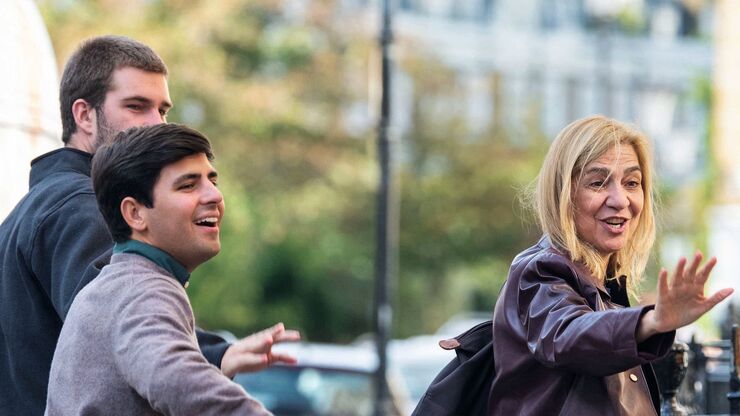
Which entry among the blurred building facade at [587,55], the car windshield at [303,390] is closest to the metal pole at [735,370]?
the car windshield at [303,390]

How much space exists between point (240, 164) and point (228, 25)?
3.49m

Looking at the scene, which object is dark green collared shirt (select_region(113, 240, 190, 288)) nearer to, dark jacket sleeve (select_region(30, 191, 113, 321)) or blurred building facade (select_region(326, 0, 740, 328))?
dark jacket sleeve (select_region(30, 191, 113, 321))

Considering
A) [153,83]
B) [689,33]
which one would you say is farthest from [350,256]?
[153,83]

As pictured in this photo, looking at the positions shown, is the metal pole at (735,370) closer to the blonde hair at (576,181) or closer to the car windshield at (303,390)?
the blonde hair at (576,181)

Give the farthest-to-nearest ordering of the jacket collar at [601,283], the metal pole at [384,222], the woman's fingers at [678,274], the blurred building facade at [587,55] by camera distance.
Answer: the blurred building facade at [587,55] → the metal pole at [384,222] → the jacket collar at [601,283] → the woman's fingers at [678,274]

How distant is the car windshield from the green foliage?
18057 mm

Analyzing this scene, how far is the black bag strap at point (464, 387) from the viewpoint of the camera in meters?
4.16

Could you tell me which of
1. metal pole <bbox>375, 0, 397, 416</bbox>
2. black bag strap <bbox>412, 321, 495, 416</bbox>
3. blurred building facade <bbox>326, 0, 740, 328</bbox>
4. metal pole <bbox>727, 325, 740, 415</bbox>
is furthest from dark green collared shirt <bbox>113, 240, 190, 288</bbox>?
blurred building facade <bbox>326, 0, 740, 328</bbox>

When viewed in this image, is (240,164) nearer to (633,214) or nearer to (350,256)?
(350,256)

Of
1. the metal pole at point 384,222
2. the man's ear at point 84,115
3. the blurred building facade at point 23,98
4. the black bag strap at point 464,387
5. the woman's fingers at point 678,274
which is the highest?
the man's ear at point 84,115

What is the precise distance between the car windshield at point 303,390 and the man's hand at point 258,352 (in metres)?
11.6

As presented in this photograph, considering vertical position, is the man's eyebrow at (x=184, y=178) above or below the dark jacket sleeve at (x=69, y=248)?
above

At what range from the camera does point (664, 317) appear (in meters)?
3.57

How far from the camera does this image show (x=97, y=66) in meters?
4.64
